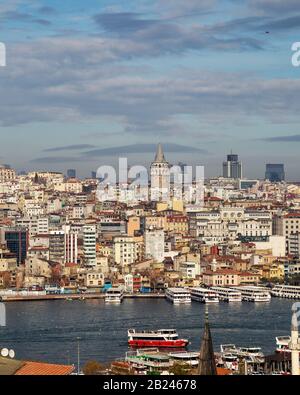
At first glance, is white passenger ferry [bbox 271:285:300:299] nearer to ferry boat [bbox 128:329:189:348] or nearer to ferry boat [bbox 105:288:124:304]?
ferry boat [bbox 105:288:124:304]

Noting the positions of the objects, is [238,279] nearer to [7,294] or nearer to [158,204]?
[7,294]

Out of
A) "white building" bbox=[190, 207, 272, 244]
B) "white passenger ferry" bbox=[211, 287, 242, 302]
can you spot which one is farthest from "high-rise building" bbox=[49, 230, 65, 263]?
"white passenger ferry" bbox=[211, 287, 242, 302]

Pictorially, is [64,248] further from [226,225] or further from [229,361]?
[229,361]

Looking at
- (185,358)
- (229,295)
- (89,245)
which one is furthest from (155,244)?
(185,358)

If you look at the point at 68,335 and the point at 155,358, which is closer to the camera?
the point at 155,358

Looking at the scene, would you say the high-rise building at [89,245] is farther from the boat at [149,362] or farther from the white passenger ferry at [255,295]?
the boat at [149,362]

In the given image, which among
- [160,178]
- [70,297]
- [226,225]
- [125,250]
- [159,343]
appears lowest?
[159,343]
